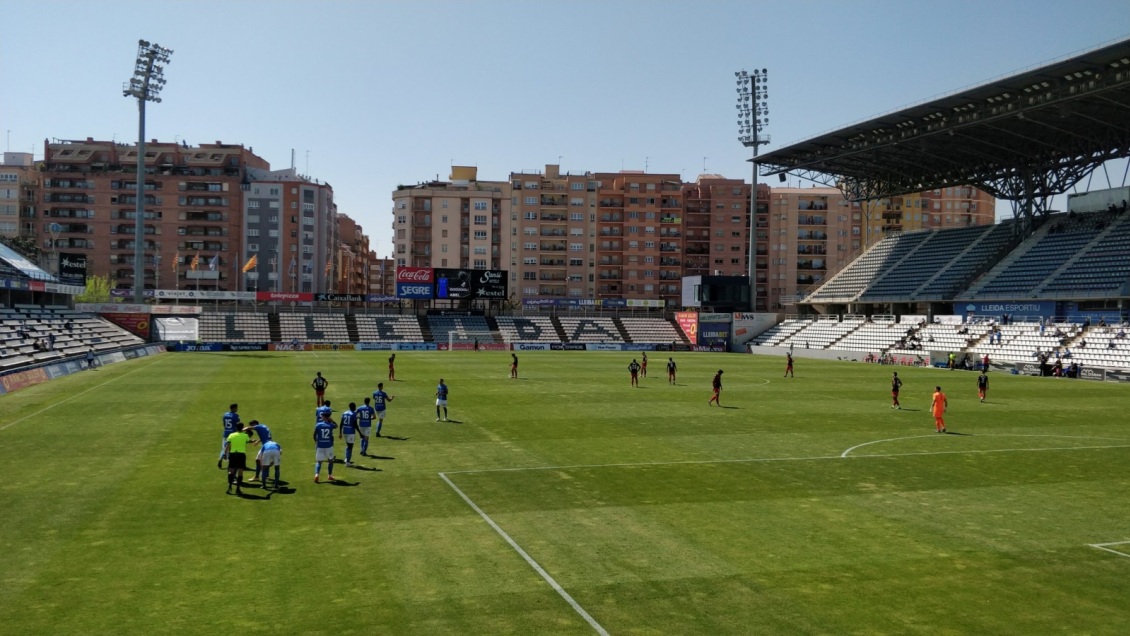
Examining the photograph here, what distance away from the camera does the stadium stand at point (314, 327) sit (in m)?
86.1

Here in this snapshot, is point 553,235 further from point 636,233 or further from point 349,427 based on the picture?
point 349,427

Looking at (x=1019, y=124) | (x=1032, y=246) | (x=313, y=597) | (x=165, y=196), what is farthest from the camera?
(x=165, y=196)

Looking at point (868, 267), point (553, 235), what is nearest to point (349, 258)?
point (553, 235)

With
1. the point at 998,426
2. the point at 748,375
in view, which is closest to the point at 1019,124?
the point at 748,375

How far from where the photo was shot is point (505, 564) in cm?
1305

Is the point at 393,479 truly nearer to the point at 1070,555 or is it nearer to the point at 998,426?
the point at 1070,555

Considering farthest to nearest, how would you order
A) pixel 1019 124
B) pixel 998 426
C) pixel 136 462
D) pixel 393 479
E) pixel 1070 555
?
pixel 1019 124
pixel 998 426
pixel 136 462
pixel 393 479
pixel 1070 555

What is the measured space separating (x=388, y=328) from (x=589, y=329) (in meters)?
24.2

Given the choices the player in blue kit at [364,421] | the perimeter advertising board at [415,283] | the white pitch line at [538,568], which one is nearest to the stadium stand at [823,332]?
the perimeter advertising board at [415,283]

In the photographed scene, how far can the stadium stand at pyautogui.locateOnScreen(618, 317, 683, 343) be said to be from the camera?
97.0 m

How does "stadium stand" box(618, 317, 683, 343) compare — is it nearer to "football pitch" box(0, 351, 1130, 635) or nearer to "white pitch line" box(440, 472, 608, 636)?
"football pitch" box(0, 351, 1130, 635)

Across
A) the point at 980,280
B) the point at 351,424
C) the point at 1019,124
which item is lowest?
the point at 351,424

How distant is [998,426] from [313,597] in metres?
27.7

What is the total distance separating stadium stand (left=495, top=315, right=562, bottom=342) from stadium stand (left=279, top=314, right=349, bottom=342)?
18.3m
